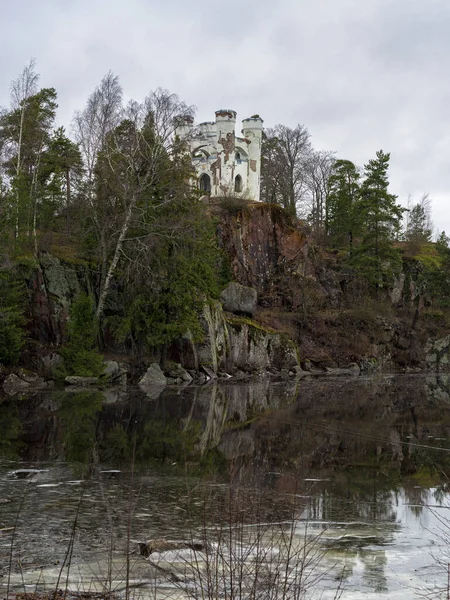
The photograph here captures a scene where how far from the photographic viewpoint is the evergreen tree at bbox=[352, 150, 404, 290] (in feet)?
175

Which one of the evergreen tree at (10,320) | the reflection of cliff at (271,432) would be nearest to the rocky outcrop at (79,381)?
the evergreen tree at (10,320)

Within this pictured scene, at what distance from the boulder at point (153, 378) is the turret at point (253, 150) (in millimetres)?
25824

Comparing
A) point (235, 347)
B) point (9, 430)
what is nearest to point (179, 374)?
point (235, 347)

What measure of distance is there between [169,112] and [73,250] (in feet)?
29.5

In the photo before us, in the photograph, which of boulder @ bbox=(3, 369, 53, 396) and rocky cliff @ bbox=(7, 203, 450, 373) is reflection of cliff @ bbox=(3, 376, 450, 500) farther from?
rocky cliff @ bbox=(7, 203, 450, 373)

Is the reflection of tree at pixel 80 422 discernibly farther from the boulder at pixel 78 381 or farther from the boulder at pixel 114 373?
the boulder at pixel 114 373

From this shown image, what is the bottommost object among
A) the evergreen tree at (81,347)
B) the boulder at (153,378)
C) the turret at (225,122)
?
the boulder at (153,378)

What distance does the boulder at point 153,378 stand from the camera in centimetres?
3084

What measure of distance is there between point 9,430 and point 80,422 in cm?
192

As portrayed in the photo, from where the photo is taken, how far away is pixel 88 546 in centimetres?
703

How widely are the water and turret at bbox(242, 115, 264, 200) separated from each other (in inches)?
1351

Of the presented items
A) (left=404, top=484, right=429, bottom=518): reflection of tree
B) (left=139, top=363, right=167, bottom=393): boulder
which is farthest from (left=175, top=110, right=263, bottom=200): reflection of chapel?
(left=404, top=484, right=429, bottom=518): reflection of tree

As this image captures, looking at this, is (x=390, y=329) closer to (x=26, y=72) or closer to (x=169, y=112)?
(x=169, y=112)

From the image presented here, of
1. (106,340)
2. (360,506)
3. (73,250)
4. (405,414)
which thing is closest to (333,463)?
(360,506)
